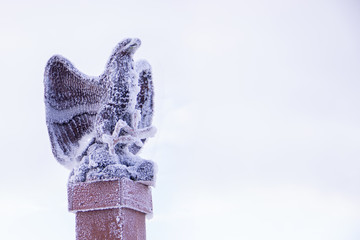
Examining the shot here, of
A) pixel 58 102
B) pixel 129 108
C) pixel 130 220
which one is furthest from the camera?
pixel 58 102

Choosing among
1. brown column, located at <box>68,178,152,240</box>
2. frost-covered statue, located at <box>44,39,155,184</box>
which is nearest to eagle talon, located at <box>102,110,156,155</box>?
frost-covered statue, located at <box>44,39,155,184</box>

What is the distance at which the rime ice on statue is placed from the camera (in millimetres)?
3393

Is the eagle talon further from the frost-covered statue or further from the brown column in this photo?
the brown column

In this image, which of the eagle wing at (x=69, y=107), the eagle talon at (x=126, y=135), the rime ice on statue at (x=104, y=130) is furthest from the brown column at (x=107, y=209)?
the eagle wing at (x=69, y=107)

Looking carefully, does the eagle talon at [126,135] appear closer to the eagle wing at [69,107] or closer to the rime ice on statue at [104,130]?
the rime ice on statue at [104,130]

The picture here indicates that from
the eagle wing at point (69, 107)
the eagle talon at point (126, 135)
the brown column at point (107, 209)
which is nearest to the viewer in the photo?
the brown column at point (107, 209)

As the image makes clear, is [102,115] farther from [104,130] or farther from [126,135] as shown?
[126,135]

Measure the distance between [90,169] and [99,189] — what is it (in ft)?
0.56

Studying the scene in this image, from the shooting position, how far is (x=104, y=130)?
3.58 metres

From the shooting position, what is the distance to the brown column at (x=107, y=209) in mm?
3318

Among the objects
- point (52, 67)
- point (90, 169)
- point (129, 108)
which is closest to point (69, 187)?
point (90, 169)

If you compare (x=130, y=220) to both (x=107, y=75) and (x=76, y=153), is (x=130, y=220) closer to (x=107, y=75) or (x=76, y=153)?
(x=76, y=153)

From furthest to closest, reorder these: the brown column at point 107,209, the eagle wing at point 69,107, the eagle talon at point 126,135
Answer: the eagle wing at point 69,107, the eagle talon at point 126,135, the brown column at point 107,209

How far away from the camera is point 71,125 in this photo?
3.92 m
